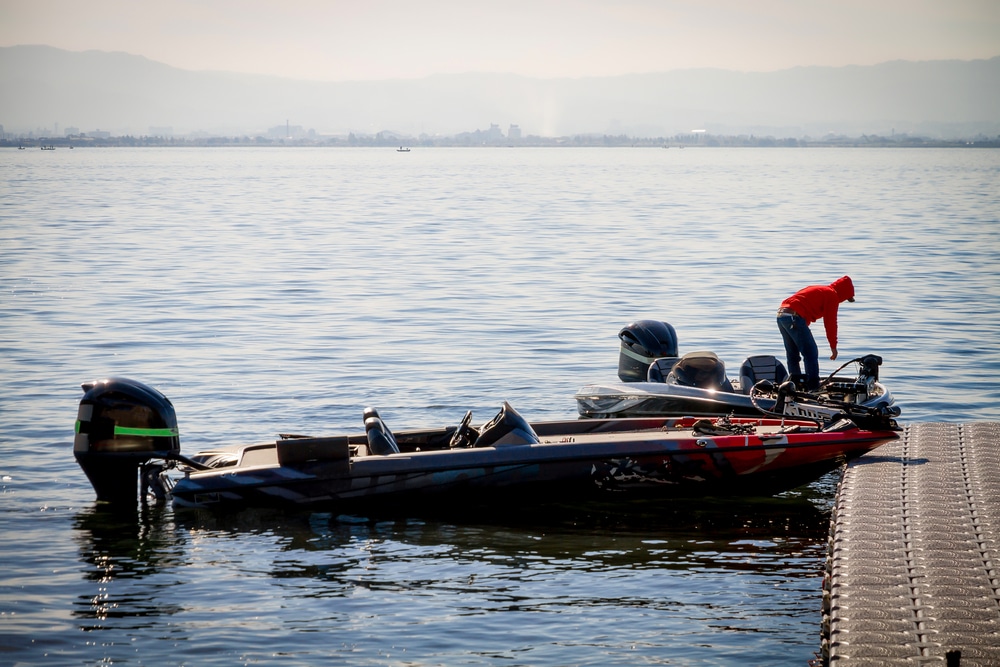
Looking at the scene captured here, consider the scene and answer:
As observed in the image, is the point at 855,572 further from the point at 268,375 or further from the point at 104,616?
the point at 268,375

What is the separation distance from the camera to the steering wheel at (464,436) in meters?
12.9

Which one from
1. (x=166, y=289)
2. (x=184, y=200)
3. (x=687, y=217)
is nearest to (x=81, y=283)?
(x=166, y=289)

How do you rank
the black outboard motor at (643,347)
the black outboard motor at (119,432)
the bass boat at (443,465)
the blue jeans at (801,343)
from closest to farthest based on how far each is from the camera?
the black outboard motor at (119,432) → the bass boat at (443,465) → the blue jeans at (801,343) → the black outboard motor at (643,347)

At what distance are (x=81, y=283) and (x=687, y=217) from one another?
37.9 m

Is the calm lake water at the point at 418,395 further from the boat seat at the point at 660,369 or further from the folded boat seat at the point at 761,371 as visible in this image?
the boat seat at the point at 660,369

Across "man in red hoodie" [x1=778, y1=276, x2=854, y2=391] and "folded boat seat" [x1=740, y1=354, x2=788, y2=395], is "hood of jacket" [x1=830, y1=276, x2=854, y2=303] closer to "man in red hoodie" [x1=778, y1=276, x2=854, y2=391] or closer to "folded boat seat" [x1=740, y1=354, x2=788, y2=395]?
"man in red hoodie" [x1=778, y1=276, x2=854, y2=391]

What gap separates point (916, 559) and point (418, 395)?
1133cm

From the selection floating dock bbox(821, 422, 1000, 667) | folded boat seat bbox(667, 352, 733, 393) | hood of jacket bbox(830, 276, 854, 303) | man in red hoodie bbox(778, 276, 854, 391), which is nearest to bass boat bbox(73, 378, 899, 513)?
floating dock bbox(821, 422, 1000, 667)

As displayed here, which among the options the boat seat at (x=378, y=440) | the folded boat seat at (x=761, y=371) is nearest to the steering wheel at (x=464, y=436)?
the boat seat at (x=378, y=440)

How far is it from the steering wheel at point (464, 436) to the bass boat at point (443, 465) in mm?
17

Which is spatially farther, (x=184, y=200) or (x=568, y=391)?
(x=184, y=200)

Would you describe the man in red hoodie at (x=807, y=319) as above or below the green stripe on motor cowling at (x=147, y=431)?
above

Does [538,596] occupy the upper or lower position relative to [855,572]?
lower

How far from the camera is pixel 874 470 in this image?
11820 millimetres
